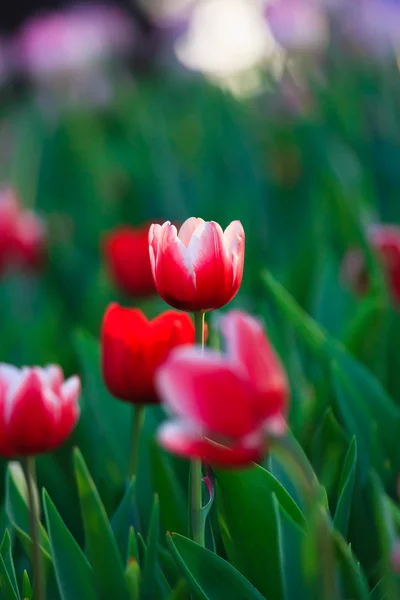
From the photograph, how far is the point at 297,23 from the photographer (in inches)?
101

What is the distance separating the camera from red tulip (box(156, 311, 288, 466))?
1.18ft

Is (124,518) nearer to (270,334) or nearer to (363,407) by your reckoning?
(363,407)

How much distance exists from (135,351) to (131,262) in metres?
0.62

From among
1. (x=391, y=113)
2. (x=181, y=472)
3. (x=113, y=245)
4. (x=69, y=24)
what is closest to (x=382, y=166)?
(x=391, y=113)

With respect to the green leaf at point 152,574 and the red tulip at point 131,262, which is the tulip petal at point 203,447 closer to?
the green leaf at point 152,574

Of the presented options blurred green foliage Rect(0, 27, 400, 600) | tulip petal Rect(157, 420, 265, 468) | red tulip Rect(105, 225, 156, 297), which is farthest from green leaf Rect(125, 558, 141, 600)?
red tulip Rect(105, 225, 156, 297)

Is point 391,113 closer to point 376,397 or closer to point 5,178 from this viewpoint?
point 376,397

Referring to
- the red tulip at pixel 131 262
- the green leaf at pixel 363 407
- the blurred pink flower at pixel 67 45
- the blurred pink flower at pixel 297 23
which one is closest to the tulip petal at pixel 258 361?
the green leaf at pixel 363 407

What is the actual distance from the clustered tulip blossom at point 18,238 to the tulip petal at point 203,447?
1.14 metres

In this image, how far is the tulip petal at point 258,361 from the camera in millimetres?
359

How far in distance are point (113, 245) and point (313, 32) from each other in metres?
1.62

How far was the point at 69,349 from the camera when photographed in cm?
133

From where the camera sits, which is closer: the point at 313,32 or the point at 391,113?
the point at 391,113

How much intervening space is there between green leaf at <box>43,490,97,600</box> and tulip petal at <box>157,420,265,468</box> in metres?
0.24
